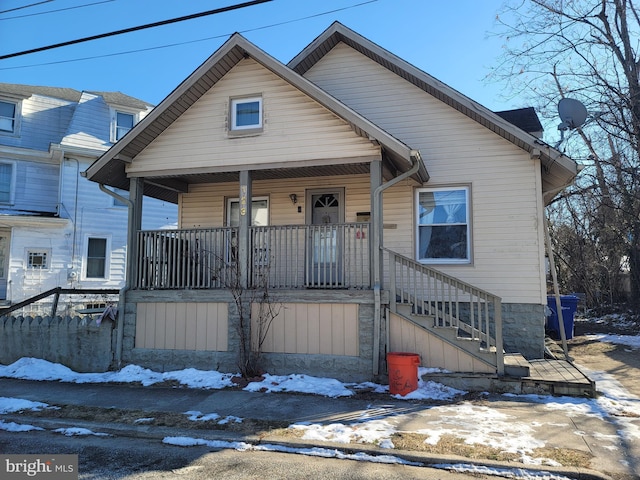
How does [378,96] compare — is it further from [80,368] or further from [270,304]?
[80,368]

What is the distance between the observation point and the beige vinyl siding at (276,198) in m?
10.3

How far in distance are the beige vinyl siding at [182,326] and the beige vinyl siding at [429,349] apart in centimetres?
308


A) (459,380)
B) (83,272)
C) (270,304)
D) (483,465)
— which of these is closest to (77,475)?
(483,465)

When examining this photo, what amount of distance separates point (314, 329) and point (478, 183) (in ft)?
14.9

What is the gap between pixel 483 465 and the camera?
428cm

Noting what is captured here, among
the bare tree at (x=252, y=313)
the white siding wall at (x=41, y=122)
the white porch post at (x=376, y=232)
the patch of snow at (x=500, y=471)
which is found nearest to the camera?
the patch of snow at (x=500, y=471)

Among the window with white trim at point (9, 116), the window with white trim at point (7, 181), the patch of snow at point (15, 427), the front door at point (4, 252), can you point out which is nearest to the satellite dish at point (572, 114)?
the patch of snow at point (15, 427)

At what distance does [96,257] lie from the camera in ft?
60.5

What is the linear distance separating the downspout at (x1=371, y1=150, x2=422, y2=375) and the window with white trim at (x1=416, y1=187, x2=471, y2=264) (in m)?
1.95

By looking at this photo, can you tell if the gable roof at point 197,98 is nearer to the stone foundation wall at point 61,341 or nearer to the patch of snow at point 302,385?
the stone foundation wall at point 61,341

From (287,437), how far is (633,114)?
1498 cm

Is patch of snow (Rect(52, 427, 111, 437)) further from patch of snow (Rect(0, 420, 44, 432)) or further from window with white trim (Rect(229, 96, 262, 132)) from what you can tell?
window with white trim (Rect(229, 96, 262, 132))

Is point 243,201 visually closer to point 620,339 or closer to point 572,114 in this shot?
point 572,114

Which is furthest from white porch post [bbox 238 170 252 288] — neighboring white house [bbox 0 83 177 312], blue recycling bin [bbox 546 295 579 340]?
neighboring white house [bbox 0 83 177 312]
